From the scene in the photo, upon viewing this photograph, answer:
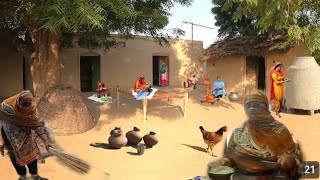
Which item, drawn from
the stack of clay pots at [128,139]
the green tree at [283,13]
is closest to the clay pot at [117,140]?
the stack of clay pots at [128,139]

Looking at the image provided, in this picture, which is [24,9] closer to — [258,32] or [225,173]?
[225,173]

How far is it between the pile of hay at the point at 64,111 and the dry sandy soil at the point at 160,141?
29 centimetres

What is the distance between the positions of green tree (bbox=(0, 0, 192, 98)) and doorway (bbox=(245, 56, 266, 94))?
450 centimetres

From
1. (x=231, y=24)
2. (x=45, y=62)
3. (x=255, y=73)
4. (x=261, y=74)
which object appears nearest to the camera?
(x=45, y=62)

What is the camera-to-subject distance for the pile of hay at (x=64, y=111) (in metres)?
9.90

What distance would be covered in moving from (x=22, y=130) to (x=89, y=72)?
13.6 meters

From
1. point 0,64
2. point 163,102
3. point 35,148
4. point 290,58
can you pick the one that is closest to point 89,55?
point 0,64

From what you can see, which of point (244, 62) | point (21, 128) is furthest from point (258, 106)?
point (244, 62)

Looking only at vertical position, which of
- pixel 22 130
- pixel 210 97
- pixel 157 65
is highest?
pixel 157 65

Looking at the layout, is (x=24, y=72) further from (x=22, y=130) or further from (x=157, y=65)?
(x=22, y=130)

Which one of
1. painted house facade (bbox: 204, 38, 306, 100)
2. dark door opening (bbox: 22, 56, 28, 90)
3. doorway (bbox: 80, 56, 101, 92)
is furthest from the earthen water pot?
dark door opening (bbox: 22, 56, 28, 90)

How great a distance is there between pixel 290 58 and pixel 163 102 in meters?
5.36

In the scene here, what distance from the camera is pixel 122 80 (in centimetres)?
1728

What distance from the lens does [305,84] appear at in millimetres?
11609
